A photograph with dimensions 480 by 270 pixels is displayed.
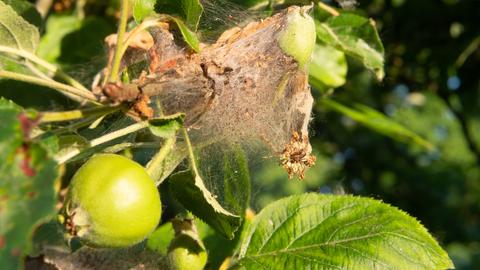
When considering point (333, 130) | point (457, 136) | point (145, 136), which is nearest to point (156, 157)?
point (145, 136)

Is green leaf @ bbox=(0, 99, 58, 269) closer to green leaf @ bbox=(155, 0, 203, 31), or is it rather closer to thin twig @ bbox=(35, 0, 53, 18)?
green leaf @ bbox=(155, 0, 203, 31)

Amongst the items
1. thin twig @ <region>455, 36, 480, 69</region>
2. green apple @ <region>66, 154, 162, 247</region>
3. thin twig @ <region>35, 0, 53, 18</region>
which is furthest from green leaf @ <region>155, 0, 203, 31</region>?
thin twig @ <region>455, 36, 480, 69</region>

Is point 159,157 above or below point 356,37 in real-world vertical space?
above

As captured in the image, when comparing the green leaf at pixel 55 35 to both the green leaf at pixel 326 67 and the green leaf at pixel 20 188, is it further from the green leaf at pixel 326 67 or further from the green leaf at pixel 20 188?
the green leaf at pixel 20 188

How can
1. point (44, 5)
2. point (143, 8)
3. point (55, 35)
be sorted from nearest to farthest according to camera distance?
point (143, 8)
point (55, 35)
point (44, 5)

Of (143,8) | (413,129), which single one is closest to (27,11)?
(143,8)

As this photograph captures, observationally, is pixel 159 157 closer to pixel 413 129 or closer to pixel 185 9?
pixel 185 9
